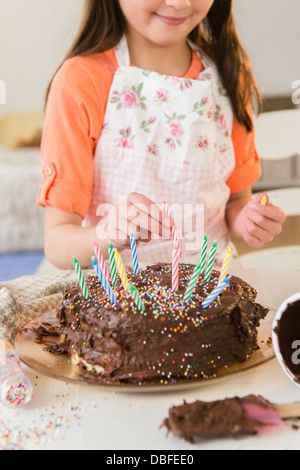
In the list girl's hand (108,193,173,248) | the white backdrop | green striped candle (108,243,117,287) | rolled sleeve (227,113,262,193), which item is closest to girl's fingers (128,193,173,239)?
girl's hand (108,193,173,248)

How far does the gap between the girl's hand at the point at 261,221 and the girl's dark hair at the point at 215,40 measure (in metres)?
0.37

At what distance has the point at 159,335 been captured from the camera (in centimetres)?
71

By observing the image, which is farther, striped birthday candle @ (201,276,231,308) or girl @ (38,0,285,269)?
girl @ (38,0,285,269)

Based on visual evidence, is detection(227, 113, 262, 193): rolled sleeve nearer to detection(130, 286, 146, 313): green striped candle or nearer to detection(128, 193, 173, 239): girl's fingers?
detection(128, 193, 173, 239): girl's fingers

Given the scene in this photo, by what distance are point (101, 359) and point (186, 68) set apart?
0.92 meters

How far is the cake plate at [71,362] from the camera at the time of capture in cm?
67

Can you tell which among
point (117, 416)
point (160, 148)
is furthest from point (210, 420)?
point (160, 148)

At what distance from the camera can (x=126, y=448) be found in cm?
57

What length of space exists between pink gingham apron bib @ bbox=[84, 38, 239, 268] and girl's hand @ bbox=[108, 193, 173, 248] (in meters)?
0.31

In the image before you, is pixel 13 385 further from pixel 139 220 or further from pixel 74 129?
pixel 74 129

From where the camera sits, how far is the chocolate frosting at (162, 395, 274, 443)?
1.89ft

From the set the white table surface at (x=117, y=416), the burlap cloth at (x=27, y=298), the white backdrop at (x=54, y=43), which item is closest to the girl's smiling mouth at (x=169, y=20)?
the burlap cloth at (x=27, y=298)
